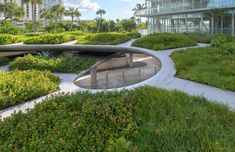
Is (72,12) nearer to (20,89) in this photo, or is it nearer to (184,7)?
(184,7)

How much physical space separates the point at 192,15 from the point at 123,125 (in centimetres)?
3402

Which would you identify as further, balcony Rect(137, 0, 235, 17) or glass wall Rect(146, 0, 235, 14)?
glass wall Rect(146, 0, 235, 14)

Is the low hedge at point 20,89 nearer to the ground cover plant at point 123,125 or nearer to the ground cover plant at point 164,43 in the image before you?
the ground cover plant at point 123,125

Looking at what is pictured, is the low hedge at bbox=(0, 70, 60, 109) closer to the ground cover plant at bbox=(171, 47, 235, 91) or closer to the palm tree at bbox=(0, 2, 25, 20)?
the ground cover plant at bbox=(171, 47, 235, 91)

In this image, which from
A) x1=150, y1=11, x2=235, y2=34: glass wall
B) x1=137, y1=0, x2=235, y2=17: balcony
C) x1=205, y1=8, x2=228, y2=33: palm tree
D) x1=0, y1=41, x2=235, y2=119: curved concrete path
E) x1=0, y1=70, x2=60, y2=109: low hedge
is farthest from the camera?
x1=150, y1=11, x2=235, y2=34: glass wall

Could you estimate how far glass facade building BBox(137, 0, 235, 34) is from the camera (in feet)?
96.0

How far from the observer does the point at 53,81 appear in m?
10.1

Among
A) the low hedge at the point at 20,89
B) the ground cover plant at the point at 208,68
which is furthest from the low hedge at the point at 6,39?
the ground cover plant at the point at 208,68

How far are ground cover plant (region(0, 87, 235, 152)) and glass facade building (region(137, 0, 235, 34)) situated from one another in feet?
86.0

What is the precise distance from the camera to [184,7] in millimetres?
34312

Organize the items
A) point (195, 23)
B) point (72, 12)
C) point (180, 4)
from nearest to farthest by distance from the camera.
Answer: point (195, 23), point (180, 4), point (72, 12)

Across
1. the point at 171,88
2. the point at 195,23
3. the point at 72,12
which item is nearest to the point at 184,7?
the point at 195,23

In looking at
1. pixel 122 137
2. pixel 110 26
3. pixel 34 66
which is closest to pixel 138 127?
pixel 122 137

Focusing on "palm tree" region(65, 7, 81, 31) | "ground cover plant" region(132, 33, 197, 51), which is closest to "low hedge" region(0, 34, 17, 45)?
"ground cover plant" region(132, 33, 197, 51)
